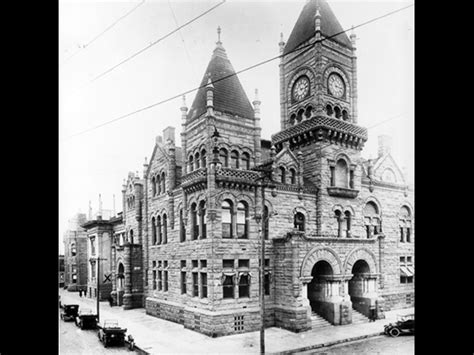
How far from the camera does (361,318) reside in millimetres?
18375

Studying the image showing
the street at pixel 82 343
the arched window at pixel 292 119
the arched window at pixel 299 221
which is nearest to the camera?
the street at pixel 82 343

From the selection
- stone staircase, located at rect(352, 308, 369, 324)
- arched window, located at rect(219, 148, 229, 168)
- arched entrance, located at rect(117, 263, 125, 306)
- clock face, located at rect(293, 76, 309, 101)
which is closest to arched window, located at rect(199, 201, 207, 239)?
arched window, located at rect(219, 148, 229, 168)

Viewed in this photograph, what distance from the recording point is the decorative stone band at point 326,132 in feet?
59.1

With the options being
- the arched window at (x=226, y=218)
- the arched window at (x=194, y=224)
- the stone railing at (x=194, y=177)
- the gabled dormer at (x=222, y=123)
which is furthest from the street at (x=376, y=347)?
the gabled dormer at (x=222, y=123)

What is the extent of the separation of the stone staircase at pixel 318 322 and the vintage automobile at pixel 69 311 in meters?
12.1

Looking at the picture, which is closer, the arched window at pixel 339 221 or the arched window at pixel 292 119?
the arched window at pixel 339 221

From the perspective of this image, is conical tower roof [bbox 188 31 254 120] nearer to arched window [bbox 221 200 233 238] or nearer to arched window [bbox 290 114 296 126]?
arched window [bbox 290 114 296 126]

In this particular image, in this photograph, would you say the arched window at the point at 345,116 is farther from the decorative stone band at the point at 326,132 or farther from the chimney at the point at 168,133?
the chimney at the point at 168,133

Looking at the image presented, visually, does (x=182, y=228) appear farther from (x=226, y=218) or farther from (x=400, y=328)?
(x=400, y=328)
